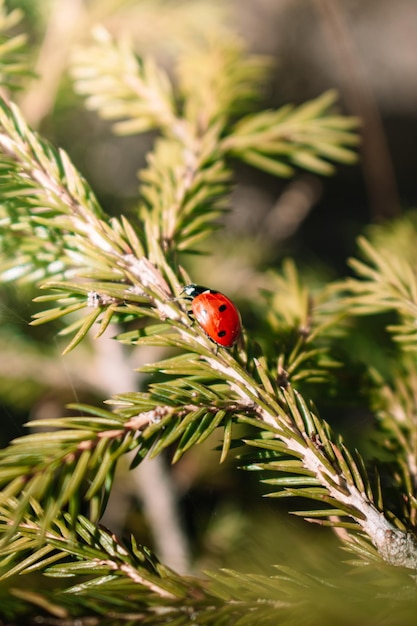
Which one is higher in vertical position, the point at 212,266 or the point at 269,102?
the point at 269,102

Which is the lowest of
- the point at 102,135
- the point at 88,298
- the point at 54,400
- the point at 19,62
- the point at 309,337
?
the point at 54,400

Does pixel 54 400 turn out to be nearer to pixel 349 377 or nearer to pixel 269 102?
pixel 349 377

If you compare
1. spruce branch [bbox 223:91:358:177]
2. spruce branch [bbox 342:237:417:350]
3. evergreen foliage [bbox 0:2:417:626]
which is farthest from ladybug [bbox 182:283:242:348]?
spruce branch [bbox 223:91:358:177]

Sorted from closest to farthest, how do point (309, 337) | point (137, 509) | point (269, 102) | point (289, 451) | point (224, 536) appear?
point (289, 451)
point (309, 337)
point (224, 536)
point (137, 509)
point (269, 102)

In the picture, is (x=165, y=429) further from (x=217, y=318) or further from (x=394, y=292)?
(x=394, y=292)

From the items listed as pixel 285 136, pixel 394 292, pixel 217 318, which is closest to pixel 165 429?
pixel 217 318

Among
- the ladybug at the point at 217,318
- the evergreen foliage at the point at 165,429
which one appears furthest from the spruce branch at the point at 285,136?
the ladybug at the point at 217,318

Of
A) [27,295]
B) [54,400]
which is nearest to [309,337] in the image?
[27,295]
